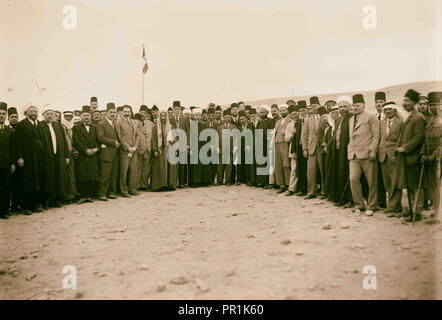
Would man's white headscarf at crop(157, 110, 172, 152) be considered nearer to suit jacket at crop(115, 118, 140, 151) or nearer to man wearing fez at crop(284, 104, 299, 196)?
suit jacket at crop(115, 118, 140, 151)

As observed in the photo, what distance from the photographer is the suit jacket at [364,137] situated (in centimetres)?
630

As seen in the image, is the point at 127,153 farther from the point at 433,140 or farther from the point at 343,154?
the point at 433,140

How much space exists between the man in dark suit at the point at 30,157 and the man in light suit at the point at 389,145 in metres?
6.10

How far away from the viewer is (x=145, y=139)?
932cm

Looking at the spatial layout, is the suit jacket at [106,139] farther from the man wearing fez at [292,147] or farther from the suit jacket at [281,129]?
the man wearing fez at [292,147]

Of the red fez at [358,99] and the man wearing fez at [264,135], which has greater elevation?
the red fez at [358,99]

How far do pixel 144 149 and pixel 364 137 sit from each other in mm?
5247

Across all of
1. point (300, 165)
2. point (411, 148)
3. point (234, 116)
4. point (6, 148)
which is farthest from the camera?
point (234, 116)

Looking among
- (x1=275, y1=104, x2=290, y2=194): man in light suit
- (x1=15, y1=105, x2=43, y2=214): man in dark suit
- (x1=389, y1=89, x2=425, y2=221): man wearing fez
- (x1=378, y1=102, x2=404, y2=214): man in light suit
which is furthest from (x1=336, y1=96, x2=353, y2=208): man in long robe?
(x1=15, y1=105, x2=43, y2=214): man in dark suit

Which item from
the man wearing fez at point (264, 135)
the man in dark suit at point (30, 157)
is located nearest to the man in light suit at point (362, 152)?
the man wearing fez at point (264, 135)

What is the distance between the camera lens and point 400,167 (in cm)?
586

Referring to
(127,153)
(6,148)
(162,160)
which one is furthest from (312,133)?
(6,148)
